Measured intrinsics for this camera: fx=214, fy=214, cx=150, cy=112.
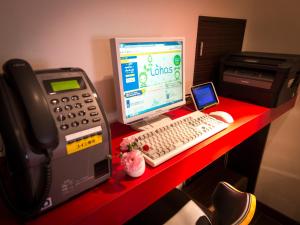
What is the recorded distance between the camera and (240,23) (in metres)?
1.67

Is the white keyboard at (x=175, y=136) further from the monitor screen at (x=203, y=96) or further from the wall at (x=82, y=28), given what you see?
the wall at (x=82, y=28)

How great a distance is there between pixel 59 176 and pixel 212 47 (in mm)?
1325

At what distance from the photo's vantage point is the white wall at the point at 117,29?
73 cm

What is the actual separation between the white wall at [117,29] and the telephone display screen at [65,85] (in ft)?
0.90

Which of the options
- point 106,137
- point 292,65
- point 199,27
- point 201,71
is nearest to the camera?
point 106,137

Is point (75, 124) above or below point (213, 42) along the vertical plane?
below

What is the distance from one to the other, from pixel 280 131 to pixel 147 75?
1.36 metres

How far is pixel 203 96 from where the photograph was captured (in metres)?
1.26

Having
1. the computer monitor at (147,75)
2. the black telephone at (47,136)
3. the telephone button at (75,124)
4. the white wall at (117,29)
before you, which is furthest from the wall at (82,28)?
the telephone button at (75,124)

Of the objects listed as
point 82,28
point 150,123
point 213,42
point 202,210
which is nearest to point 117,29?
point 82,28

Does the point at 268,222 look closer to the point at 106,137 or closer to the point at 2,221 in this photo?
the point at 106,137

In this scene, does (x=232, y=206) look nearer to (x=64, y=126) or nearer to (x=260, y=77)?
(x=64, y=126)

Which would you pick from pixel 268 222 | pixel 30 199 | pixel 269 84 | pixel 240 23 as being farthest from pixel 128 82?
pixel 268 222

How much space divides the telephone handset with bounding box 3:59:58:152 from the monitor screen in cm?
87
